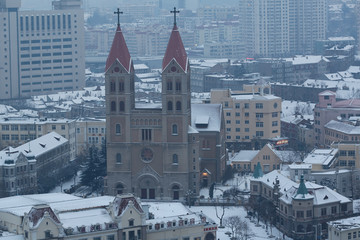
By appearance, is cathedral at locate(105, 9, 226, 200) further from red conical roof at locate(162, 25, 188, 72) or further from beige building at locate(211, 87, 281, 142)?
beige building at locate(211, 87, 281, 142)

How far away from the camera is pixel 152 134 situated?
102625mm

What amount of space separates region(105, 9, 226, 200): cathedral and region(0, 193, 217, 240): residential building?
1787cm

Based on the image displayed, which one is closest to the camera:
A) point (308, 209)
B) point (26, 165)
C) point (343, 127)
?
point (308, 209)

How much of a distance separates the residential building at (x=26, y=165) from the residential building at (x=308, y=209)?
23674 mm

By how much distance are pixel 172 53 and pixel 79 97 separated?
6373 cm

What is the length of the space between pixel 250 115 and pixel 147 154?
2526 cm

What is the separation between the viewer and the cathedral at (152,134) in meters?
102

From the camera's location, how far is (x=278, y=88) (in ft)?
563

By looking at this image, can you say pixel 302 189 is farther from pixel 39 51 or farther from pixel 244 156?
pixel 39 51

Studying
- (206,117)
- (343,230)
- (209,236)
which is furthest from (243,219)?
(206,117)

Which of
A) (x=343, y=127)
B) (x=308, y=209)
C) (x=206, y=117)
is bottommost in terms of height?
(x=308, y=209)

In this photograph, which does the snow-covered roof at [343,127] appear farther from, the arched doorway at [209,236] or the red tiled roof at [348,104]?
the arched doorway at [209,236]

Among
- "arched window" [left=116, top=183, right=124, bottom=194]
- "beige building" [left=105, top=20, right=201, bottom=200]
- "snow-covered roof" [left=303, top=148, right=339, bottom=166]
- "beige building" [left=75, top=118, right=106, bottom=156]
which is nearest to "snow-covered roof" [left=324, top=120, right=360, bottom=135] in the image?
"snow-covered roof" [left=303, top=148, right=339, bottom=166]

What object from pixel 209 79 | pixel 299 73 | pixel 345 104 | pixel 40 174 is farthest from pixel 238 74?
pixel 40 174
